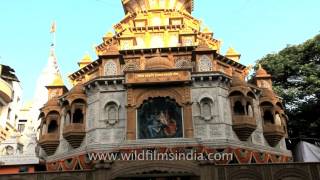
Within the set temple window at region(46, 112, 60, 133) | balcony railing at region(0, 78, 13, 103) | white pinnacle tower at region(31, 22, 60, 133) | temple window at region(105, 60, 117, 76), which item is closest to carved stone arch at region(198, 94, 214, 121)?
temple window at region(105, 60, 117, 76)

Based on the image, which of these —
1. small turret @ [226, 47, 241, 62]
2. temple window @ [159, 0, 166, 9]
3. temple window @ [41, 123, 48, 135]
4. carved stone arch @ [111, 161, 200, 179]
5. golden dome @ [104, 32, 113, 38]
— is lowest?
carved stone arch @ [111, 161, 200, 179]

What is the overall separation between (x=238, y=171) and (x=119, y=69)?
9879mm

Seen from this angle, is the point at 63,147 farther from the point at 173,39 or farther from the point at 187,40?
the point at 173,39

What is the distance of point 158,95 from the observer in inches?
872

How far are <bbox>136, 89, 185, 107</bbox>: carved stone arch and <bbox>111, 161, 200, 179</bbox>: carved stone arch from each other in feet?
13.3

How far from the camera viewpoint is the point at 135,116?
21.8 meters

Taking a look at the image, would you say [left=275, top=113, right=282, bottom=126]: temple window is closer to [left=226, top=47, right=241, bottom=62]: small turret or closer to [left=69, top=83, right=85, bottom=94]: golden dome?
[left=226, top=47, right=241, bottom=62]: small turret

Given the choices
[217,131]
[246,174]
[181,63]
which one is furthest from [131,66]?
[246,174]

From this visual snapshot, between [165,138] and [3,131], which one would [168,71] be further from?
[3,131]

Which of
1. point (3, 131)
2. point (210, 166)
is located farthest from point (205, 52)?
point (3, 131)

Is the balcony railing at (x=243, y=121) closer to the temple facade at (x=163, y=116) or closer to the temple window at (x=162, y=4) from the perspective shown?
the temple facade at (x=163, y=116)

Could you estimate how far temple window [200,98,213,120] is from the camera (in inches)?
861

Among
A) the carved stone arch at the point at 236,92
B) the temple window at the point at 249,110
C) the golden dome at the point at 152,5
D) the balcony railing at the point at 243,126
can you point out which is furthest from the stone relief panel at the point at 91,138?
the golden dome at the point at 152,5

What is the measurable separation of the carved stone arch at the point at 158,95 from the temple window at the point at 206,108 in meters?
1.30
